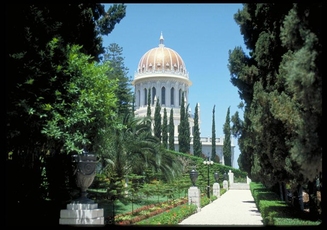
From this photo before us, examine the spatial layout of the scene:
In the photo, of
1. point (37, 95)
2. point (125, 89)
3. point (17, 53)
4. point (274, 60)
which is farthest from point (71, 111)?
point (125, 89)

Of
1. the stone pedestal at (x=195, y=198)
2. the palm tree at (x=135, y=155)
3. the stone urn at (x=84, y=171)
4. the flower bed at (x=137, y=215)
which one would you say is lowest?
the flower bed at (x=137, y=215)

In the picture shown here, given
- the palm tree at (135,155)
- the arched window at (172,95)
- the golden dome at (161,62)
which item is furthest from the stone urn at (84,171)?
the golden dome at (161,62)

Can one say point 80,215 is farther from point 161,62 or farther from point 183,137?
point 161,62

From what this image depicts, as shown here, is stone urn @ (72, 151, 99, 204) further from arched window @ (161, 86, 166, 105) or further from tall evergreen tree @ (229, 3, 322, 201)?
arched window @ (161, 86, 166, 105)

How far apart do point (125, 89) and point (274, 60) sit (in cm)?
2393

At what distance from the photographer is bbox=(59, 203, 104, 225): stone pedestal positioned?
34.2 feet

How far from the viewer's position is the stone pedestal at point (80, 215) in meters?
10.4

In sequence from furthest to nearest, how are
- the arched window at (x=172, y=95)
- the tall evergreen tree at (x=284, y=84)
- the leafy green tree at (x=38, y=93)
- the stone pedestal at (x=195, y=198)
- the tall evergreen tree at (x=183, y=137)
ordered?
1. the arched window at (x=172, y=95)
2. the tall evergreen tree at (x=183, y=137)
3. the stone pedestal at (x=195, y=198)
4. the leafy green tree at (x=38, y=93)
5. the tall evergreen tree at (x=284, y=84)

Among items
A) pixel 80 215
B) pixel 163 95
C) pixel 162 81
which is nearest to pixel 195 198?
pixel 80 215

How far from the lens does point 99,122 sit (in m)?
14.9

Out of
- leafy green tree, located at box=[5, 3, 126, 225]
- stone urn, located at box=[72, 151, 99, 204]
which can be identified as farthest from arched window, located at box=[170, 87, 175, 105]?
stone urn, located at box=[72, 151, 99, 204]

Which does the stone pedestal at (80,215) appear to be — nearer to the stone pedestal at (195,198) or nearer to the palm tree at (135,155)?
the palm tree at (135,155)

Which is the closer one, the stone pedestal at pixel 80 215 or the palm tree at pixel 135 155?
the stone pedestal at pixel 80 215

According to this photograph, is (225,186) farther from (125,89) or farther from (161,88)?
(161,88)
